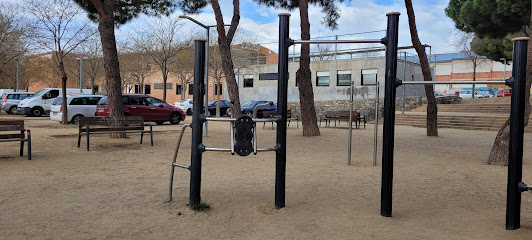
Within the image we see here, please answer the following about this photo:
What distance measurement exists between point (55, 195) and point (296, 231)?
3.21m

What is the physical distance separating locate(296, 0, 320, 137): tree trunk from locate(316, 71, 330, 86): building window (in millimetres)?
Answer: 17921

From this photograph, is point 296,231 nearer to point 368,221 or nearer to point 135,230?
point 368,221

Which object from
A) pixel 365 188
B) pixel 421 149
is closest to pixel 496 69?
pixel 421 149

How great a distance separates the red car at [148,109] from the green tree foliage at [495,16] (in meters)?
16.2

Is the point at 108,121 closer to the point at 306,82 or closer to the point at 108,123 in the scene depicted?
the point at 108,123

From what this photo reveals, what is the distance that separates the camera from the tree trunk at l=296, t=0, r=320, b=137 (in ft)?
44.5

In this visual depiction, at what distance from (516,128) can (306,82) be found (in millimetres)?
9897

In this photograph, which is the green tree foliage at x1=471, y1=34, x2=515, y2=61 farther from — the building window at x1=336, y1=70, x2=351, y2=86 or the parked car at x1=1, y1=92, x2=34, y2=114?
the parked car at x1=1, y1=92, x2=34, y2=114

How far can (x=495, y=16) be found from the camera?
21109mm

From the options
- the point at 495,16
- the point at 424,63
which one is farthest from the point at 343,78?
the point at 424,63

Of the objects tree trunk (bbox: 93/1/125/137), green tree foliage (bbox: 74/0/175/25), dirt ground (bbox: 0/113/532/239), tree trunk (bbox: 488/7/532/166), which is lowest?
dirt ground (bbox: 0/113/532/239)

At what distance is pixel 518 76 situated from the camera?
399 centimetres

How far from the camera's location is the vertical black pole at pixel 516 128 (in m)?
3.99

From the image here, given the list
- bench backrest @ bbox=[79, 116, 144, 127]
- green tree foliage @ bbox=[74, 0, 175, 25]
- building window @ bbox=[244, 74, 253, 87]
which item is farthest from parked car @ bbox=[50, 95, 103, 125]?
building window @ bbox=[244, 74, 253, 87]
